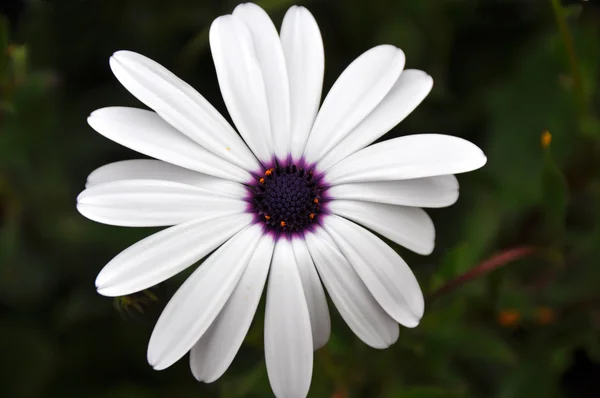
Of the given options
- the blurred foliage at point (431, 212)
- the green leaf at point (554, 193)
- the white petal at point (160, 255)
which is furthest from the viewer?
the blurred foliage at point (431, 212)

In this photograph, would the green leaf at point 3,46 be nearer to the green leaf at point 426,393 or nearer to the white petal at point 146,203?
the white petal at point 146,203

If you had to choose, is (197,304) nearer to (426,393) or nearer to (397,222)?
(397,222)

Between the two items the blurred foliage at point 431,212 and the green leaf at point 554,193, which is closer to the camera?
the green leaf at point 554,193

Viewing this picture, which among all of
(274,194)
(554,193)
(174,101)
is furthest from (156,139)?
(554,193)

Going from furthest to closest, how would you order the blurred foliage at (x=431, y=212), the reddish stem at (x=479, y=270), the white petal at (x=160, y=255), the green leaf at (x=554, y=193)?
1. the blurred foliage at (x=431, y=212)
2. the green leaf at (x=554, y=193)
3. the reddish stem at (x=479, y=270)
4. the white petal at (x=160, y=255)

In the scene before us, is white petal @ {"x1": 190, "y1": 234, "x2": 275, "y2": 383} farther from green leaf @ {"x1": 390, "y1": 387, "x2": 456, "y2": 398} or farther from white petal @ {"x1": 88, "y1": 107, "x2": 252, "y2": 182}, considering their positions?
green leaf @ {"x1": 390, "y1": 387, "x2": 456, "y2": 398}

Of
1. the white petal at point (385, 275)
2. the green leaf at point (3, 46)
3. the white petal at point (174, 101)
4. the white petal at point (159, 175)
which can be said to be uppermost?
the green leaf at point (3, 46)

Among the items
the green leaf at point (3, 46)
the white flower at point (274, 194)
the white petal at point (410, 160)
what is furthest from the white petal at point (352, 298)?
the green leaf at point (3, 46)
